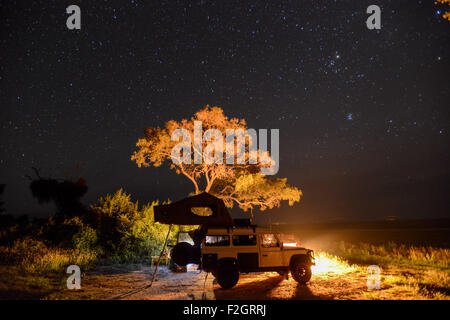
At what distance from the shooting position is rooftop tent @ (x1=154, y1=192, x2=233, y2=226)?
33.3 feet

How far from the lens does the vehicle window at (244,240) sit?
32.5ft

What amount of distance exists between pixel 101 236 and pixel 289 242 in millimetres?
10042

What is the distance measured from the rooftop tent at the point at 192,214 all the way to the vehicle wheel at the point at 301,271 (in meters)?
2.33

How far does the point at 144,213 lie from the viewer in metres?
18.3

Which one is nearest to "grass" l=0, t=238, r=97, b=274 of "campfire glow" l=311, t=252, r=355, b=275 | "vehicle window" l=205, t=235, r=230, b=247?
"vehicle window" l=205, t=235, r=230, b=247

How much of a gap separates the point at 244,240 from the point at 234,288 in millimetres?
1390

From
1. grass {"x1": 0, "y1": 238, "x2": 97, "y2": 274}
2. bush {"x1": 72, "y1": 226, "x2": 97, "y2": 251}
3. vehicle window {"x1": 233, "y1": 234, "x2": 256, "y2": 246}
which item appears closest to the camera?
vehicle window {"x1": 233, "y1": 234, "x2": 256, "y2": 246}

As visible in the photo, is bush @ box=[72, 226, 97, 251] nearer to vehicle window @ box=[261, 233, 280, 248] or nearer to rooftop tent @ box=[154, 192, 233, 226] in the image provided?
rooftop tent @ box=[154, 192, 233, 226]

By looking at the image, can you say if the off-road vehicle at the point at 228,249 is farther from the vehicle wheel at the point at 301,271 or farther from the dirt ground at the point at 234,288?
the dirt ground at the point at 234,288

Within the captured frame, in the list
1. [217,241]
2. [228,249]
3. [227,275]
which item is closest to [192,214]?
[217,241]

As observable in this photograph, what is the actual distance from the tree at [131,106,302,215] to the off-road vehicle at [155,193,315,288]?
35.2 feet

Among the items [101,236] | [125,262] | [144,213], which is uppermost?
[144,213]
